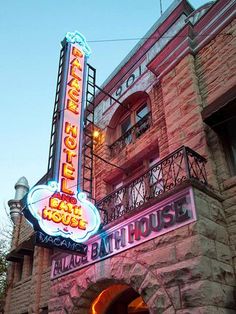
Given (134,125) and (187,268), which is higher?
(134,125)

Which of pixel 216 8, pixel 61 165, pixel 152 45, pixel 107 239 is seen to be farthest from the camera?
pixel 152 45

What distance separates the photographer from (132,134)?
1074 centimetres

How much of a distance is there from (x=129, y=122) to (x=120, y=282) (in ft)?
21.3

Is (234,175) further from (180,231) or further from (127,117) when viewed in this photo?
(127,117)

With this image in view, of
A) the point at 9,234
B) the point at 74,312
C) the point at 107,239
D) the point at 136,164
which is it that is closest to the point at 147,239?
the point at 107,239

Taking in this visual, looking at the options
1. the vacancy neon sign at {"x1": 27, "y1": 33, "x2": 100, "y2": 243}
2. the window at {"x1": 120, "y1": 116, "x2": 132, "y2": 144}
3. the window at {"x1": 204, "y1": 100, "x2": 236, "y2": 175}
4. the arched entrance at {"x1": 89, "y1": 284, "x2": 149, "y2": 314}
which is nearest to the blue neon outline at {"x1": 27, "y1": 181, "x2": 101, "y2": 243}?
the vacancy neon sign at {"x1": 27, "y1": 33, "x2": 100, "y2": 243}

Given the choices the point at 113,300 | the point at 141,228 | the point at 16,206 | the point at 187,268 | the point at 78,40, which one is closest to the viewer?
the point at 187,268

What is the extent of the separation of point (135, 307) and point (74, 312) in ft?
9.93

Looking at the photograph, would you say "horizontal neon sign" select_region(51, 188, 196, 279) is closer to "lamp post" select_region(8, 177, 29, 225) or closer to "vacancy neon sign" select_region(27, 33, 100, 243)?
"vacancy neon sign" select_region(27, 33, 100, 243)

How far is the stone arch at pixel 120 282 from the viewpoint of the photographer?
5434 millimetres

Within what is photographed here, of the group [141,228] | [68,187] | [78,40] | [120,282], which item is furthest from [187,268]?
[78,40]

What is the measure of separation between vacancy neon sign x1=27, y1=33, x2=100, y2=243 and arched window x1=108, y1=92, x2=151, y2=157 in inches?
82.3

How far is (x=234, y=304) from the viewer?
517cm

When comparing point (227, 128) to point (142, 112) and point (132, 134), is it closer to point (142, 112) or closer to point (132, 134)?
point (132, 134)
